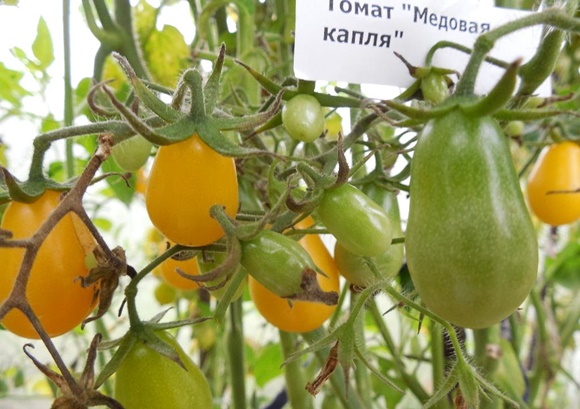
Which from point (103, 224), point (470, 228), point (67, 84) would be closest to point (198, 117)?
point (470, 228)

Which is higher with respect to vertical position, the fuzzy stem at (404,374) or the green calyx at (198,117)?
the green calyx at (198,117)

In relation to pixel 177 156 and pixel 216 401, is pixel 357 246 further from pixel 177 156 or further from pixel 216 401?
pixel 216 401

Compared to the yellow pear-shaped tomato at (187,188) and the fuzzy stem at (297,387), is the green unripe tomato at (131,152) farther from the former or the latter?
the fuzzy stem at (297,387)

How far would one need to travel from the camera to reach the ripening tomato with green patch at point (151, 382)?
0.42 meters

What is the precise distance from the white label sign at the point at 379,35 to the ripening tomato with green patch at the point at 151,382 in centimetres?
22

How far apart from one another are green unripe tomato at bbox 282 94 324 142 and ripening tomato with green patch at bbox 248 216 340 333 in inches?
3.6

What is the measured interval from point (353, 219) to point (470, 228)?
0.27 ft

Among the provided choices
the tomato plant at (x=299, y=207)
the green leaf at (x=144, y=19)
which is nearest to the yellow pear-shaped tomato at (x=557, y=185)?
the tomato plant at (x=299, y=207)

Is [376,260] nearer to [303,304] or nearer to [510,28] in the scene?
[303,304]


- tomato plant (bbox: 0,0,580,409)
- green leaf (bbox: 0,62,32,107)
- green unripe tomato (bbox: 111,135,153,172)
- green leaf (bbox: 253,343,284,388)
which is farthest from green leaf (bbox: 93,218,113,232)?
green unripe tomato (bbox: 111,135,153,172)

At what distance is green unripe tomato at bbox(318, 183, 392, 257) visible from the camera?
364mm

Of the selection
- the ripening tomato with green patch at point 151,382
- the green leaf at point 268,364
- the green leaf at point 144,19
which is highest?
the green leaf at point 144,19

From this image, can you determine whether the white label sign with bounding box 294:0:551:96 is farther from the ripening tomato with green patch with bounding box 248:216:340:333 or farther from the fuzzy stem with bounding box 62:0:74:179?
the fuzzy stem with bounding box 62:0:74:179

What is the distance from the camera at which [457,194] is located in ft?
1.00
